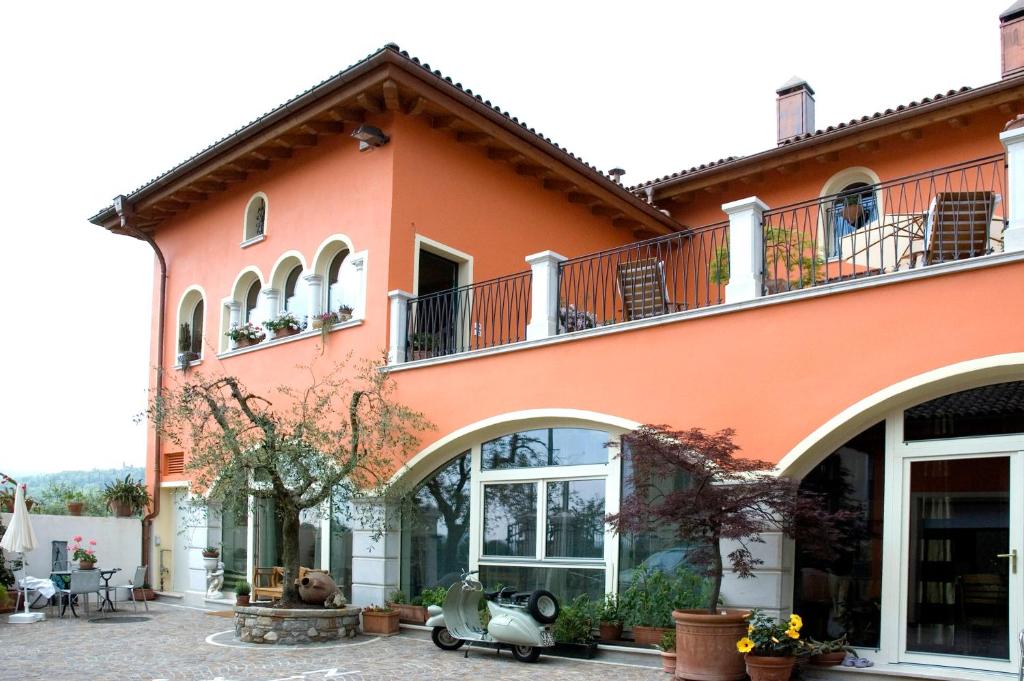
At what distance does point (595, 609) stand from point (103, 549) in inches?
396

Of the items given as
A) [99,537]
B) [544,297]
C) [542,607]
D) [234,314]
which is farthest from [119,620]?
[544,297]

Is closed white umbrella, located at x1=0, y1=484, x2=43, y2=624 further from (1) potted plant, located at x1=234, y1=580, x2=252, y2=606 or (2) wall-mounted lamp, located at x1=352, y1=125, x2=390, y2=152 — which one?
(2) wall-mounted lamp, located at x1=352, y1=125, x2=390, y2=152

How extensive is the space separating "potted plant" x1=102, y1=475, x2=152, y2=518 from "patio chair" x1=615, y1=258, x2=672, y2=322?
33.4 feet

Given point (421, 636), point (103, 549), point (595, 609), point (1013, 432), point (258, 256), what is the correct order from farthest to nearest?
point (103, 549)
point (258, 256)
point (421, 636)
point (595, 609)
point (1013, 432)

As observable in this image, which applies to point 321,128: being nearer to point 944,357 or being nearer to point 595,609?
point 595,609

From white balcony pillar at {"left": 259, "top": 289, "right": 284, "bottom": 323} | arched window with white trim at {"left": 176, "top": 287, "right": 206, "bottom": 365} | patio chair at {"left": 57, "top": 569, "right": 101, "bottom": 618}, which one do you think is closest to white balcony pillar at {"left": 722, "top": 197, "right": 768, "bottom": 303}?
white balcony pillar at {"left": 259, "top": 289, "right": 284, "bottom": 323}

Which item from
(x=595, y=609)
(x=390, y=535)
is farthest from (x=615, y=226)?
(x=595, y=609)

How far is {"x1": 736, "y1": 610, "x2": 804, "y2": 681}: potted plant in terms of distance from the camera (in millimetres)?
7461

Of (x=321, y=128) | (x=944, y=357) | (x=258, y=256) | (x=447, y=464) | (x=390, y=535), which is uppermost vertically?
(x=321, y=128)

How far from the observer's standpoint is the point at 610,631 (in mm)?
9469

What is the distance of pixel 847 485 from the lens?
8336mm

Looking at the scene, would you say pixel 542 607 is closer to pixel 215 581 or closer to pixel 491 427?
pixel 491 427

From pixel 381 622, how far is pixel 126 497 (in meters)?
7.21

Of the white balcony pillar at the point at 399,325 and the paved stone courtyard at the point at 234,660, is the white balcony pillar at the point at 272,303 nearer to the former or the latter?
the white balcony pillar at the point at 399,325
